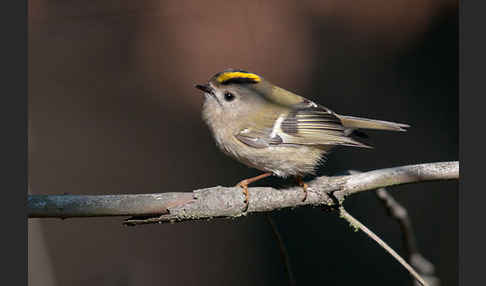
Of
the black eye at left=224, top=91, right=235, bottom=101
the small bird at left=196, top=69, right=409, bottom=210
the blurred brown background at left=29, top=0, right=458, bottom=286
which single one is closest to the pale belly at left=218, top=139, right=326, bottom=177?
the small bird at left=196, top=69, right=409, bottom=210

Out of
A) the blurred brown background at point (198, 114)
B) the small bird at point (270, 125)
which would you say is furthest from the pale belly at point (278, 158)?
the blurred brown background at point (198, 114)

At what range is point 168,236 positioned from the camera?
2121mm

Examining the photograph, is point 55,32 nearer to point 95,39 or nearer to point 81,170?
point 95,39

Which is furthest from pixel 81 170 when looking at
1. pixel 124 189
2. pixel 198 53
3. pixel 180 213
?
pixel 180 213

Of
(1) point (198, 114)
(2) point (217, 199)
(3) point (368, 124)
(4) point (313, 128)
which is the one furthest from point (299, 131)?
(1) point (198, 114)

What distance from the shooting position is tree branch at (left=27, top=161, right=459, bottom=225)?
3.33 ft

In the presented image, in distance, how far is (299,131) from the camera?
4.98 feet

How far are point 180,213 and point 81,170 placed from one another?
1.14m

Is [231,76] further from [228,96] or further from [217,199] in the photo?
[217,199]

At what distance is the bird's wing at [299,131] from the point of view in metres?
1.48

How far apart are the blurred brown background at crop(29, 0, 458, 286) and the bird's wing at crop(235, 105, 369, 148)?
580mm

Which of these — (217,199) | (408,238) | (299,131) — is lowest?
(408,238)

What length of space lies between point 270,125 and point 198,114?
2.65 feet

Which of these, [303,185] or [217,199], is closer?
[217,199]
